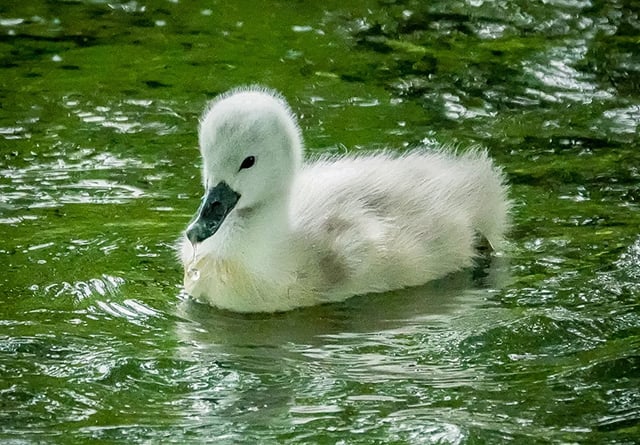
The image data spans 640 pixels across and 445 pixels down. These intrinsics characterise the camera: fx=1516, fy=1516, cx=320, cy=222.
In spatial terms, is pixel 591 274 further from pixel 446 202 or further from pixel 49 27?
pixel 49 27

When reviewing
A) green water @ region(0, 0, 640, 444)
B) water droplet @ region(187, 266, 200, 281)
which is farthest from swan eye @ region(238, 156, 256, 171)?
green water @ region(0, 0, 640, 444)

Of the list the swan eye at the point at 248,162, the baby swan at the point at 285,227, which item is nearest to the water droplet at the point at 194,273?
the baby swan at the point at 285,227

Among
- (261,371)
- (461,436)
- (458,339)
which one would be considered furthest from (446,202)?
(461,436)

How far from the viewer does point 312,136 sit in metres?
6.96

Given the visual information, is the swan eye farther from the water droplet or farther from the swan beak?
the water droplet

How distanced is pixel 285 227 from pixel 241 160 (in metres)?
0.30

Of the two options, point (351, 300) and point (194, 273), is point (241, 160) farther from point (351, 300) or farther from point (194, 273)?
point (351, 300)

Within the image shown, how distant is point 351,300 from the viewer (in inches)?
210

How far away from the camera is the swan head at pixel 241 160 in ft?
16.8

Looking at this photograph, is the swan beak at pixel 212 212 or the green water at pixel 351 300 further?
the swan beak at pixel 212 212

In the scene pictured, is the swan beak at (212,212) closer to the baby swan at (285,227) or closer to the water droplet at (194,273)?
the baby swan at (285,227)

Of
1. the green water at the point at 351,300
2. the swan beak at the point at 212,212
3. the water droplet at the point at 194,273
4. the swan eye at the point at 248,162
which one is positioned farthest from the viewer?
the water droplet at the point at 194,273

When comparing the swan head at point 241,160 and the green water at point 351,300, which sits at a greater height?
the swan head at point 241,160

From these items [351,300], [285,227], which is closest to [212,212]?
[285,227]
